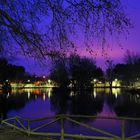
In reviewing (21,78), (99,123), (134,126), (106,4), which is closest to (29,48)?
(106,4)

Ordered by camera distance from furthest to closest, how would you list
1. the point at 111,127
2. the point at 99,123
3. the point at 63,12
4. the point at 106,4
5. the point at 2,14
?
the point at 99,123, the point at 111,127, the point at 2,14, the point at 63,12, the point at 106,4

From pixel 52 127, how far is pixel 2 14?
22.4m

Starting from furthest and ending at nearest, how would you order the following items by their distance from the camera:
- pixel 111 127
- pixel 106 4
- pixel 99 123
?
1. pixel 99 123
2. pixel 111 127
3. pixel 106 4

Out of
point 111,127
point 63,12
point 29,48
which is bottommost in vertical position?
point 111,127

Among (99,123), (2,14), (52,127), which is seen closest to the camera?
(2,14)

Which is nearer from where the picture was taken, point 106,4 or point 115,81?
point 106,4

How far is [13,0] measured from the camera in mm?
9617

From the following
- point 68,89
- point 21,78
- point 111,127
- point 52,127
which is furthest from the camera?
point 21,78

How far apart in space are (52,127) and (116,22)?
23472 mm

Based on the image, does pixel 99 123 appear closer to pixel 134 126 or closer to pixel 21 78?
pixel 134 126

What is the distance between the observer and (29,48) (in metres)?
9.85

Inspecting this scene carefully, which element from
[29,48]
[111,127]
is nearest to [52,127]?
[111,127]

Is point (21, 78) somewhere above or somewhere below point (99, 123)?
above

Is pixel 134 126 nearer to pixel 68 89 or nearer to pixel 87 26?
pixel 87 26
